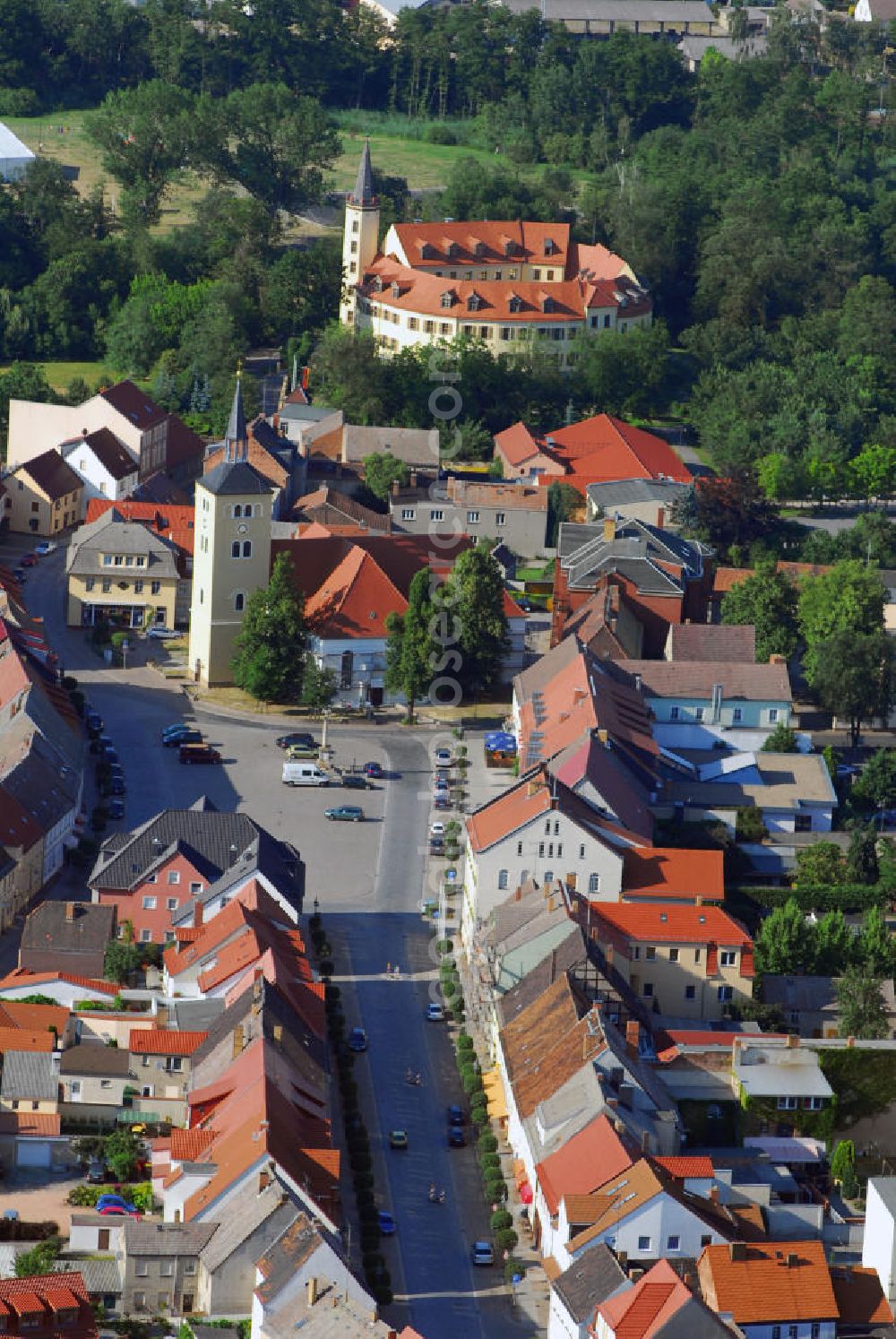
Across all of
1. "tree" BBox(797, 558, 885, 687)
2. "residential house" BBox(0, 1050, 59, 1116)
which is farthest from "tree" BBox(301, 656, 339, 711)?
"residential house" BBox(0, 1050, 59, 1116)

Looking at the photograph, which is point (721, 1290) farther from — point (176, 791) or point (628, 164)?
point (628, 164)

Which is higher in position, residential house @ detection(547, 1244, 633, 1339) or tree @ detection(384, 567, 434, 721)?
tree @ detection(384, 567, 434, 721)

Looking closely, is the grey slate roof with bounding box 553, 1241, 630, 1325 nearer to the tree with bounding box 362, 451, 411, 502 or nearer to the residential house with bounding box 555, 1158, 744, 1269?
the residential house with bounding box 555, 1158, 744, 1269

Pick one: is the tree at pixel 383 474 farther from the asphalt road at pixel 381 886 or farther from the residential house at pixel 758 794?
the residential house at pixel 758 794

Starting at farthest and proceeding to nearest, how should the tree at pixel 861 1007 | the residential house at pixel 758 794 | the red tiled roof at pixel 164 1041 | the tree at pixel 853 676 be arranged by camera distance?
the tree at pixel 853 676, the residential house at pixel 758 794, the tree at pixel 861 1007, the red tiled roof at pixel 164 1041

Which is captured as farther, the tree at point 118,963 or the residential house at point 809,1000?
the residential house at point 809,1000

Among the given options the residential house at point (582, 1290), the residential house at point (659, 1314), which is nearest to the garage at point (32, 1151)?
the residential house at point (582, 1290)

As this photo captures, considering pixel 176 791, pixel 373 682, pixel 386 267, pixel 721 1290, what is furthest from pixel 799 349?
pixel 721 1290
